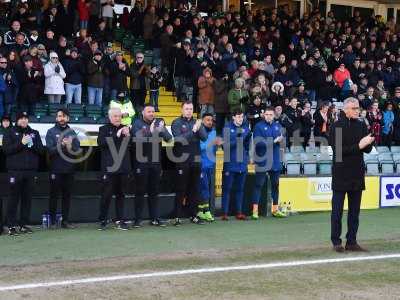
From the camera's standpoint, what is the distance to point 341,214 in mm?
9102

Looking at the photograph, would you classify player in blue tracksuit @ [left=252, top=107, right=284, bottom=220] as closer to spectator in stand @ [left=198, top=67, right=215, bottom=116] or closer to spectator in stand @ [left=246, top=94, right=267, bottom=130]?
spectator in stand @ [left=246, top=94, right=267, bottom=130]

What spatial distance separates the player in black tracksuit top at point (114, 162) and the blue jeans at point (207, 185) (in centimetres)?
152

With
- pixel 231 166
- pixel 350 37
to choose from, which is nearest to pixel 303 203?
pixel 231 166

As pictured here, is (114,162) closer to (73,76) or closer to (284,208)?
(284,208)

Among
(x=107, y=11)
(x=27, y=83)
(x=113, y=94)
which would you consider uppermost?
(x=107, y=11)

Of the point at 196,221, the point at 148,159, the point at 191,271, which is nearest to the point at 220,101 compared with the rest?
the point at 196,221

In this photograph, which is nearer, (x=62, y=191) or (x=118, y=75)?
(x=62, y=191)

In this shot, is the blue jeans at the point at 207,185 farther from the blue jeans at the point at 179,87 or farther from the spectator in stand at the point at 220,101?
the blue jeans at the point at 179,87

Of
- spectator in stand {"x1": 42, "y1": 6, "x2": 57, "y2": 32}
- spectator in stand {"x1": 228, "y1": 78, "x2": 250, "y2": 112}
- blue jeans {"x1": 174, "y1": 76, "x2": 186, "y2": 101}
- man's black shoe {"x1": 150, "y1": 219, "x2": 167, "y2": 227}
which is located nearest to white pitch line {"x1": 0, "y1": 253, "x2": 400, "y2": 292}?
man's black shoe {"x1": 150, "y1": 219, "x2": 167, "y2": 227}

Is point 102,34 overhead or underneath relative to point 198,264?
overhead

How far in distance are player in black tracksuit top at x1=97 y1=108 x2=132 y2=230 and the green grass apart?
1.11 ft

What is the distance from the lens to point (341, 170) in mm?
9000

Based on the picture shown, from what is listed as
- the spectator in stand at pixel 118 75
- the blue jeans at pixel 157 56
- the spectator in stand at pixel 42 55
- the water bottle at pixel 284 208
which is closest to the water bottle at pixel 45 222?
the water bottle at pixel 284 208

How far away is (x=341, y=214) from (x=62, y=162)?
176 inches
